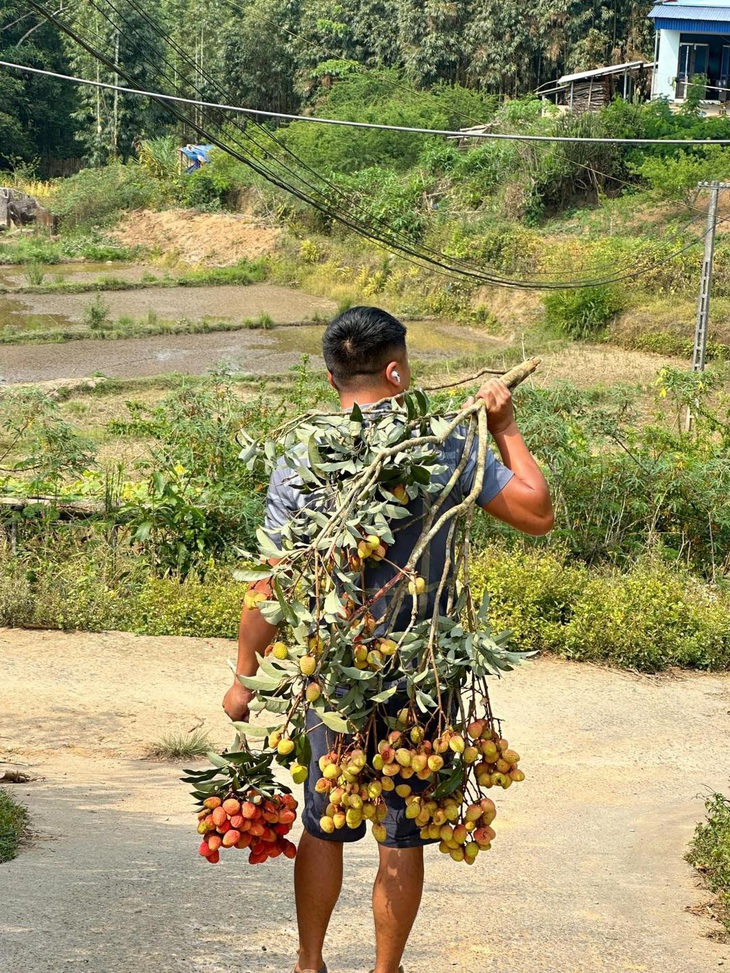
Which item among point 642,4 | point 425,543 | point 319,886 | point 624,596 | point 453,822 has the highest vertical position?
point 642,4

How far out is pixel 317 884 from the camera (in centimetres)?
262

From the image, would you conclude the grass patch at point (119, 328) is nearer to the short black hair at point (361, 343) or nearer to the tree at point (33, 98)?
the short black hair at point (361, 343)

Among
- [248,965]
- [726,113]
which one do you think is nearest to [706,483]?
[248,965]

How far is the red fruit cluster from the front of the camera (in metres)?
2.41

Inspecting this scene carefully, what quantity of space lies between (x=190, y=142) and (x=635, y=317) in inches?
1003

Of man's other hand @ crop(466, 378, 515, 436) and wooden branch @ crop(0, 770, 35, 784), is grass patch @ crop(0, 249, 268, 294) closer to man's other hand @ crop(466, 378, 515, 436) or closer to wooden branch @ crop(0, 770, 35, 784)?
wooden branch @ crop(0, 770, 35, 784)

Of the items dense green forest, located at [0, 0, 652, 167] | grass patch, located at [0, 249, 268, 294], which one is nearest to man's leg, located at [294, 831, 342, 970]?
grass patch, located at [0, 249, 268, 294]

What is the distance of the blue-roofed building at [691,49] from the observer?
101ft

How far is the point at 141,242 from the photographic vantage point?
31516 millimetres

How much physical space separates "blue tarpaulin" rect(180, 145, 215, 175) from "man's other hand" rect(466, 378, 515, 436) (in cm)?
3409

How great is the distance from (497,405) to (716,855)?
198 cm

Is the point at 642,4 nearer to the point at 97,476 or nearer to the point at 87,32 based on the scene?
the point at 87,32

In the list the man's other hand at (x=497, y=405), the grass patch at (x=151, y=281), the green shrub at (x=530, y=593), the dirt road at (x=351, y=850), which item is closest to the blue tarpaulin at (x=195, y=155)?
the grass patch at (x=151, y=281)

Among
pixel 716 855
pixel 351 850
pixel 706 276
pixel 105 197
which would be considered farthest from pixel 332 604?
pixel 105 197
